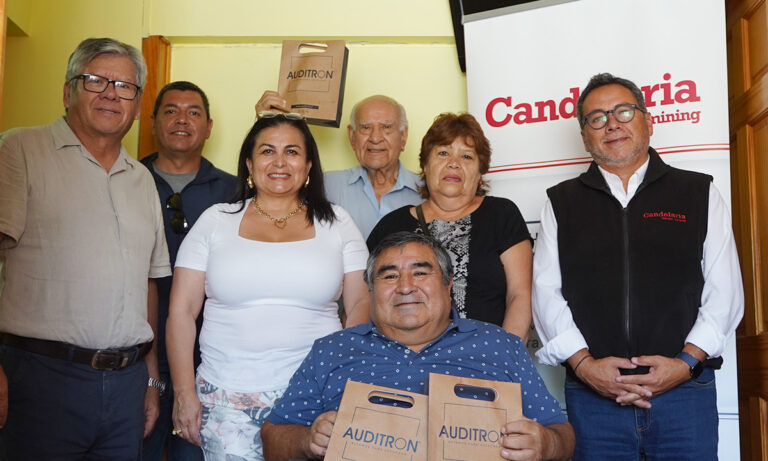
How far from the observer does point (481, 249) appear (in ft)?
8.13

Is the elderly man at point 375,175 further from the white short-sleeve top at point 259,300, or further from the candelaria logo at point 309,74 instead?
the white short-sleeve top at point 259,300

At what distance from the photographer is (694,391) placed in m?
2.20

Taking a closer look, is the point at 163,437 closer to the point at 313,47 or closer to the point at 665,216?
the point at 313,47

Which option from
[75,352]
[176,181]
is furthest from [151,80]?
[75,352]

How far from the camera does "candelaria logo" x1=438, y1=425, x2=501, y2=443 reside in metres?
1.60

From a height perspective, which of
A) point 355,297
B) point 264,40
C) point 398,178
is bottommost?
point 355,297

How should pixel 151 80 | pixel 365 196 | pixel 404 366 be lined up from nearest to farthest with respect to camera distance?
pixel 404 366, pixel 365 196, pixel 151 80

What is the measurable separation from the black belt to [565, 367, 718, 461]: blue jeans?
1.45 metres

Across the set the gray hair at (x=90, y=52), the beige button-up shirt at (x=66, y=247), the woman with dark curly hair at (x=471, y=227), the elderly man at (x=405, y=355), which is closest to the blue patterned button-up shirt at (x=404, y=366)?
the elderly man at (x=405, y=355)

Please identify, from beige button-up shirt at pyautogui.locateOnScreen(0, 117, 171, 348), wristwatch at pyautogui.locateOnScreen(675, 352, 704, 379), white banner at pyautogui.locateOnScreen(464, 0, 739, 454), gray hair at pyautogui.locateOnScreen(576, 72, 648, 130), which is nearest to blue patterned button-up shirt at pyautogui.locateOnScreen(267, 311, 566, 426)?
wristwatch at pyautogui.locateOnScreen(675, 352, 704, 379)

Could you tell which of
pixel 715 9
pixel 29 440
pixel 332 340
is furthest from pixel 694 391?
pixel 29 440

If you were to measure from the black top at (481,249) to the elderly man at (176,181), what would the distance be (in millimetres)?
871

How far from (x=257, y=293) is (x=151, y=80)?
6.57 ft

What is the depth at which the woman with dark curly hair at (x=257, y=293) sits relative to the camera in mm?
2150
